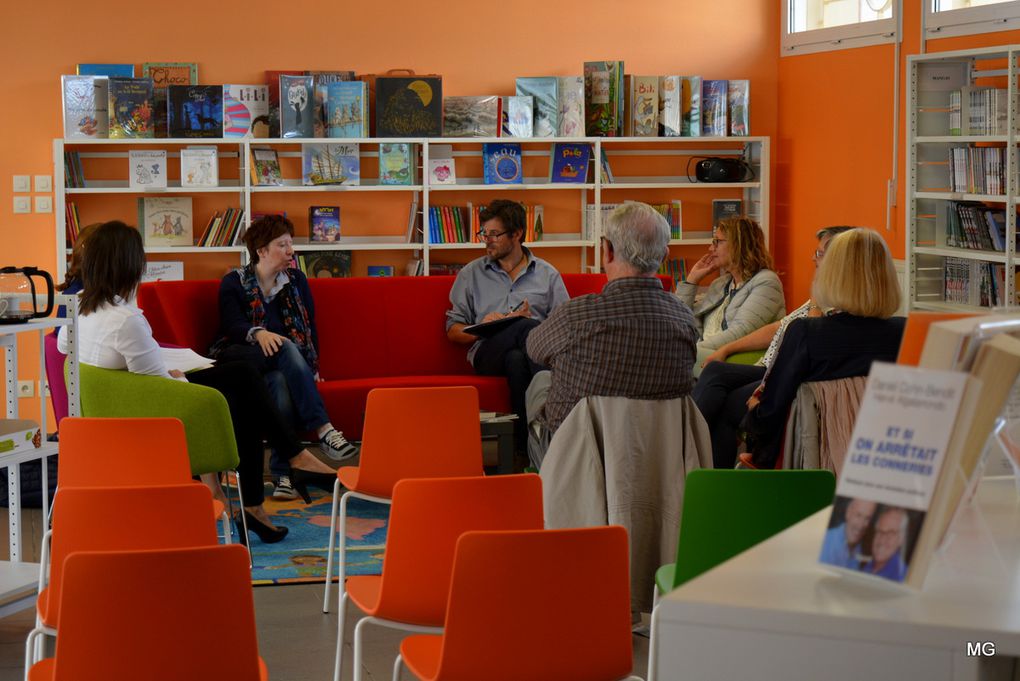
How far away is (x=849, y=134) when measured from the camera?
7.68m

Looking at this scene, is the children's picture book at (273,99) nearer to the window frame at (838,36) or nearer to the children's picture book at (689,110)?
the children's picture book at (689,110)

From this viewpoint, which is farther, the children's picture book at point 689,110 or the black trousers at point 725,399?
the children's picture book at point 689,110

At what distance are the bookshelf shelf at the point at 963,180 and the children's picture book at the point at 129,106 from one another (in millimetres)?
4402

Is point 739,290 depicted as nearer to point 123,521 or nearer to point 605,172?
point 605,172

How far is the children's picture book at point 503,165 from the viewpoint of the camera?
26.2 feet

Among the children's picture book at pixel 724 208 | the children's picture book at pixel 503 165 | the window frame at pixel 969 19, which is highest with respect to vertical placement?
the window frame at pixel 969 19

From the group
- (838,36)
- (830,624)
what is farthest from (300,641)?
(838,36)

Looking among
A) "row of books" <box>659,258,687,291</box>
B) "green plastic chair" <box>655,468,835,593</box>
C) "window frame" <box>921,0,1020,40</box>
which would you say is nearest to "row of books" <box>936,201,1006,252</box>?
"window frame" <box>921,0,1020,40</box>

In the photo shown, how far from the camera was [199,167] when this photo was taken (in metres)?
7.62

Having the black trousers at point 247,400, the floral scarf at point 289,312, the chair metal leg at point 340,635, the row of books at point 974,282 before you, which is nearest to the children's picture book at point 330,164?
the floral scarf at point 289,312

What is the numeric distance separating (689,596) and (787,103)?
7618 mm

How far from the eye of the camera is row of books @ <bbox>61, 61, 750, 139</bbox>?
7477 millimetres

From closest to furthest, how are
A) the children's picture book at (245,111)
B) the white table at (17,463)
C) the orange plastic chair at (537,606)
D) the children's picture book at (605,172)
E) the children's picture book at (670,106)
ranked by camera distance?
1. the orange plastic chair at (537,606)
2. the white table at (17,463)
3. the children's picture book at (245,111)
4. the children's picture book at (670,106)
5. the children's picture book at (605,172)

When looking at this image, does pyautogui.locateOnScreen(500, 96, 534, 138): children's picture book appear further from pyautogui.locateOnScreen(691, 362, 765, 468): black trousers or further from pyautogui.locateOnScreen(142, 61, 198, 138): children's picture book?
pyautogui.locateOnScreen(691, 362, 765, 468): black trousers
